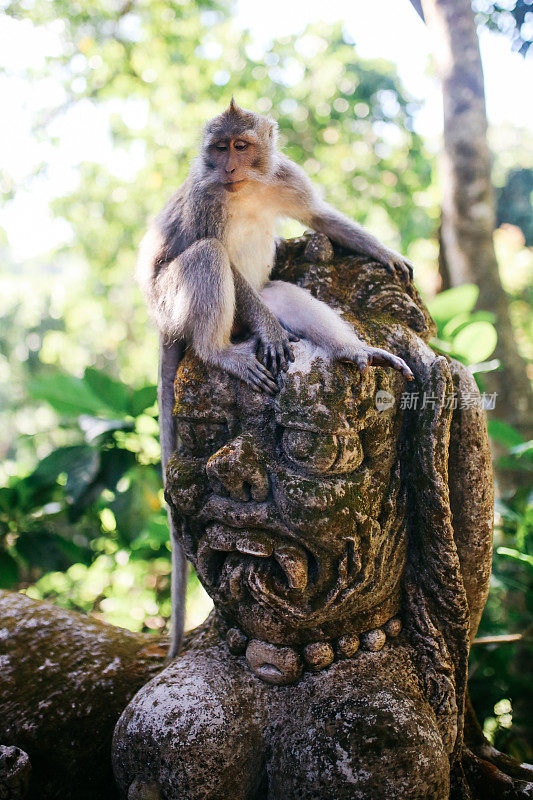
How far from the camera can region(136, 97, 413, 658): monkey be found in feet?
6.13

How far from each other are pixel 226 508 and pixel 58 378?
86.0 inches

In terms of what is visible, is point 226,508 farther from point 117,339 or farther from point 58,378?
point 117,339

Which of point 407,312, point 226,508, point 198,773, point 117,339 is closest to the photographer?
point 198,773

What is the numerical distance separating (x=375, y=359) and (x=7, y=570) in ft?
9.11

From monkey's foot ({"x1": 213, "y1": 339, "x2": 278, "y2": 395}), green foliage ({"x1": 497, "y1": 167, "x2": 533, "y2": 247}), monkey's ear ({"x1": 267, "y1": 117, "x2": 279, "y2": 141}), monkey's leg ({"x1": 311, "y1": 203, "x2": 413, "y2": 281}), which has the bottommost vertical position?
monkey's foot ({"x1": 213, "y1": 339, "x2": 278, "y2": 395})

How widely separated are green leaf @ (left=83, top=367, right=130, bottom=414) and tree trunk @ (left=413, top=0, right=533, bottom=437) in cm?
298

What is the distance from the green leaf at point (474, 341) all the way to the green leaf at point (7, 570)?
2.83 metres

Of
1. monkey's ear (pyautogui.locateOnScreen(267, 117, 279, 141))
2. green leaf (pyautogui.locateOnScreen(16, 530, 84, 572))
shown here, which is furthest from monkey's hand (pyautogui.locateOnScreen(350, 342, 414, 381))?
green leaf (pyautogui.locateOnScreen(16, 530, 84, 572))

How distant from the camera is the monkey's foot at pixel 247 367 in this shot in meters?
1.75

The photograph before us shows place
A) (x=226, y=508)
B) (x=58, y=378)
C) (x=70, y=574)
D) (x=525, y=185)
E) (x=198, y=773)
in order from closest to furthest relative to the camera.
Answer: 1. (x=198, y=773)
2. (x=226, y=508)
3. (x=58, y=378)
4. (x=70, y=574)
5. (x=525, y=185)

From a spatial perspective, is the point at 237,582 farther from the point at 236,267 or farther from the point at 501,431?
the point at 501,431

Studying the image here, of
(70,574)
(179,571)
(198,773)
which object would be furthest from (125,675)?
(70,574)

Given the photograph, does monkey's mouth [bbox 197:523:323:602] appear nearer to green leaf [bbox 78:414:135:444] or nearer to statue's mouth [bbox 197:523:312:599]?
statue's mouth [bbox 197:523:312:599]

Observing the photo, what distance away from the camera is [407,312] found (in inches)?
79.6
